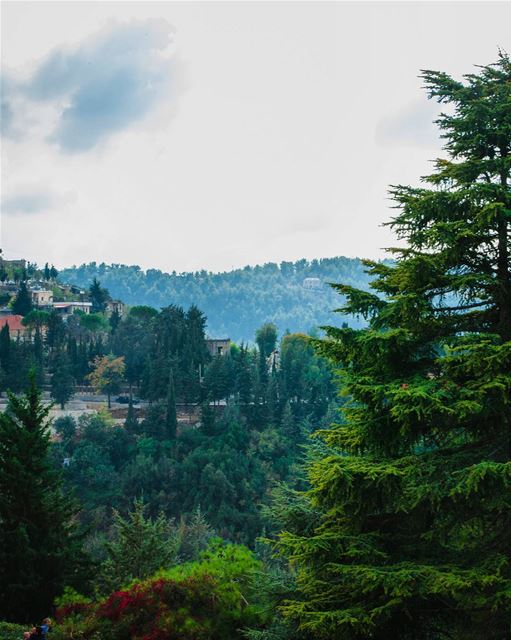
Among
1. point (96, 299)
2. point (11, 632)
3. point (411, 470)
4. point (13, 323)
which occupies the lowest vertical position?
point (11, 632)

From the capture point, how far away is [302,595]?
9258mm

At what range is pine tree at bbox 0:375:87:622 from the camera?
1483cm

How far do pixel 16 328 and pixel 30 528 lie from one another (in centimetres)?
6062

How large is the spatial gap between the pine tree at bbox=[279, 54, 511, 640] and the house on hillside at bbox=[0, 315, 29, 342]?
67.8m

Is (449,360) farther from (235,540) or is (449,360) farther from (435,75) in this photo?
(235,540)

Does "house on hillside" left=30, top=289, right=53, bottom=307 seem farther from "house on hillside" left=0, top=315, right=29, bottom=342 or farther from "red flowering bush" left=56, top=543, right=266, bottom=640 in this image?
"red flowering bush" left=56, top=543, right=266, bottom=640

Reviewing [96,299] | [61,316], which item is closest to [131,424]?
[61,316]

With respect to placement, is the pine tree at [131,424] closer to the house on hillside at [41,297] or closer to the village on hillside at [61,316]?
the village on hillside at [61,316]

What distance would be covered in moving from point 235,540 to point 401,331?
1684 inches

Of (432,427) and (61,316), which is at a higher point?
(61,316)

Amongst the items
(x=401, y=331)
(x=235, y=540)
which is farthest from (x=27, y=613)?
(x=235, y=540)

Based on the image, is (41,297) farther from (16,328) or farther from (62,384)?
(62,384)

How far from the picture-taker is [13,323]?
72.8 m

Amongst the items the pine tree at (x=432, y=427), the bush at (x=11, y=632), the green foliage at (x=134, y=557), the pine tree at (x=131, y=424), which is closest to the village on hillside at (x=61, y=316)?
the pine tree at (x=131, y=424)
